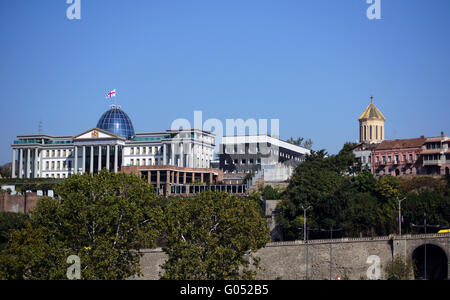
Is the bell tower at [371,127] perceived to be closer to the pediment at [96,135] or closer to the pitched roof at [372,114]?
the pitched roof at [372,114]

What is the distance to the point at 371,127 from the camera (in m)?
150

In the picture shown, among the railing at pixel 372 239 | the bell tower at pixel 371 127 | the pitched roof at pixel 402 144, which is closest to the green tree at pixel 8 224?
the railing at pixel 372 239

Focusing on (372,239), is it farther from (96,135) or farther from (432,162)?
(96,135)

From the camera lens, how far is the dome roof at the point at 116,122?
5699 inches

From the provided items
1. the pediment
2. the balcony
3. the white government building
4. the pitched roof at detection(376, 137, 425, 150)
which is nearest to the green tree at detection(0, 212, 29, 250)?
the white government building

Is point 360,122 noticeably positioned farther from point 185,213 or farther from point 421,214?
point 185,213

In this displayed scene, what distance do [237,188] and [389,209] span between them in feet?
103

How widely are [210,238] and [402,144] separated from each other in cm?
6430

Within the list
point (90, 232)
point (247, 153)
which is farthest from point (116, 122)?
point (90, 232)

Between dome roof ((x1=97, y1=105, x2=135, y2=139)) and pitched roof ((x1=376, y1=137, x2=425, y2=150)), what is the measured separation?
4924 centimetres

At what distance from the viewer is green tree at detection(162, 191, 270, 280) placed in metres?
69.2

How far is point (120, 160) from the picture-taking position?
144750mm
